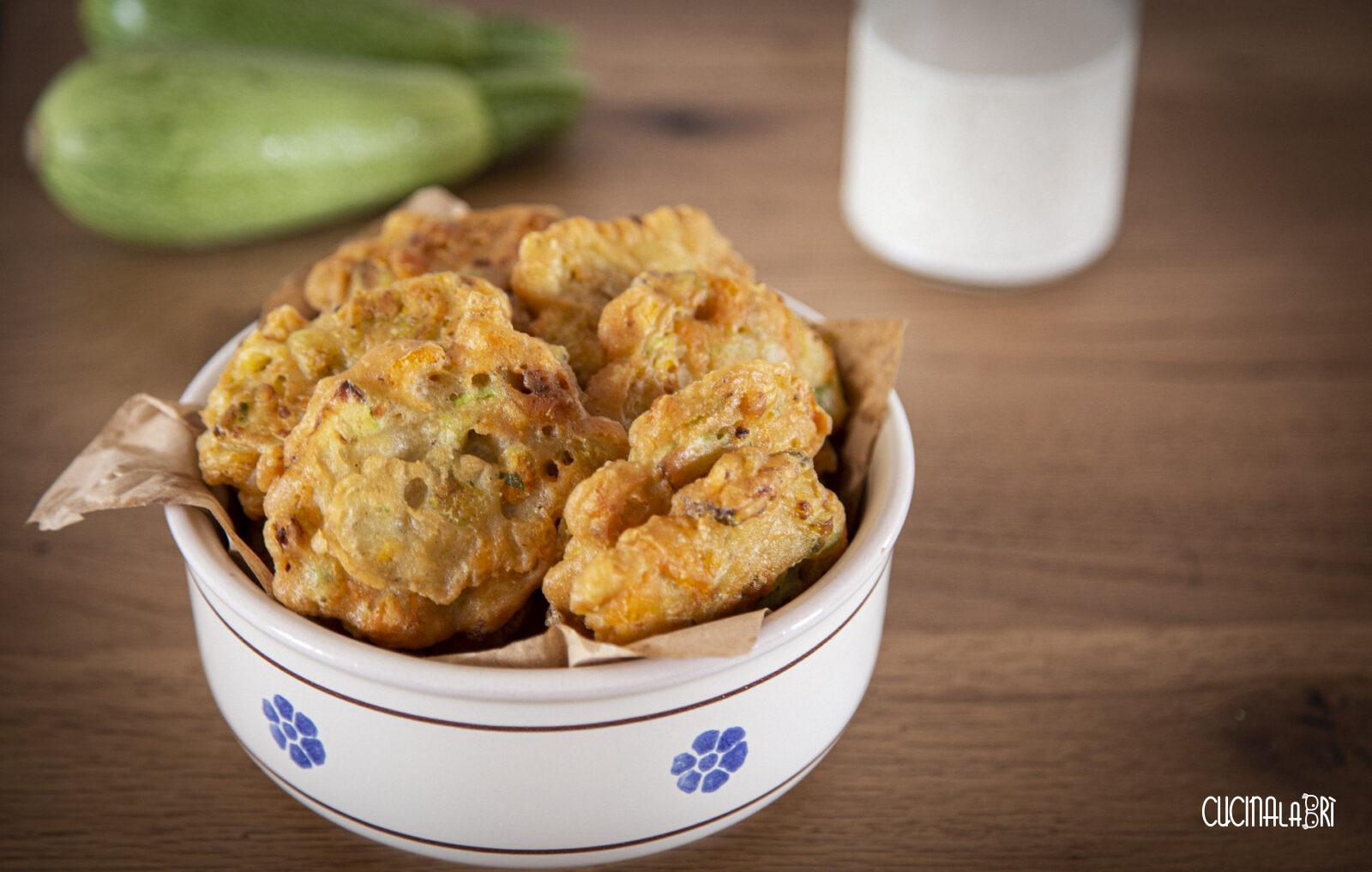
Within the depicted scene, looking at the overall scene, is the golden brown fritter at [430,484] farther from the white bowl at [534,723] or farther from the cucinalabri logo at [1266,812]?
the cucinalabri logo at [1266,812]

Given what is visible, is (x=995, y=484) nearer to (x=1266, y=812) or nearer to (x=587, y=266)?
(x=1266, y=812)

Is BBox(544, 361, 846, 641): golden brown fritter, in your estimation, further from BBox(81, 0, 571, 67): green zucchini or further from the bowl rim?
BBox(81, 0, 571, 67): green zucchini

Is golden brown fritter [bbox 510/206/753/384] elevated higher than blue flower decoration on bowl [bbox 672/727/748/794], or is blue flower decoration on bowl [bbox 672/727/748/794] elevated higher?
golden brown fritter [bbox 510/206/753/384]

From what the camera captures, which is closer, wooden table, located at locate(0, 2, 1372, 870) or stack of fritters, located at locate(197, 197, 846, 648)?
stack of fritters, located at locate(197, 197, 846, 648)

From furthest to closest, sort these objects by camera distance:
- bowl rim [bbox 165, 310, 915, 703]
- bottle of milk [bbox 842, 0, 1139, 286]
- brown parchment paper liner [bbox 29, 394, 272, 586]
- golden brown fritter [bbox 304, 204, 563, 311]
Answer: bottle of milk [bbox 842, 0, 1139, 286] < golden brown fritter [bbox 304, 204, 563, 311] < brown parchment paper liner [bbox 29, 394, 272, 586] < bowl rim [bbox 165, 310, 915, 703]

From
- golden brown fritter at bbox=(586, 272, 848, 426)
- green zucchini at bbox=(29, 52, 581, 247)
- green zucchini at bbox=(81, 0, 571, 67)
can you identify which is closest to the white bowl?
golden brown fritter at bbox=(586, 272, 848, 426)

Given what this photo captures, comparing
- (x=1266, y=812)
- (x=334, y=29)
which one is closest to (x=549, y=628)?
(x=1266, y=812)

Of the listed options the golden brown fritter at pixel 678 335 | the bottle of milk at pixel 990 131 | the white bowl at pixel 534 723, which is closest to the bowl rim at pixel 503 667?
the white bowl at pixel 534 723

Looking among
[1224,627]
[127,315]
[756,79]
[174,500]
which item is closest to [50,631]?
[174,500]
